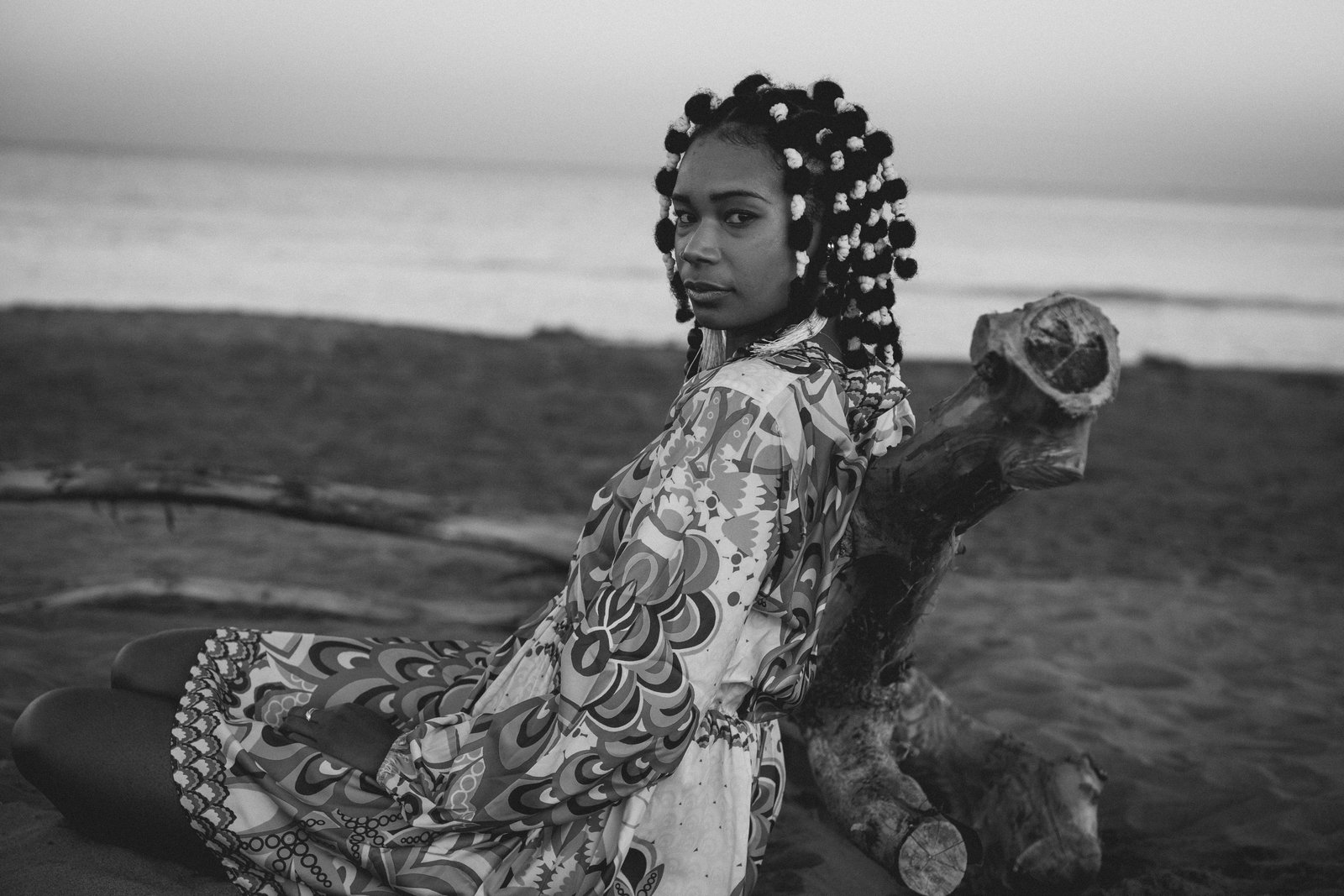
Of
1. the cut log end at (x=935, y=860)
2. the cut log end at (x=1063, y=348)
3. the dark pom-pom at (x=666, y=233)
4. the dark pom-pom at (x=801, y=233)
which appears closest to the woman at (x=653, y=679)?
the dark pom-pom at (x=801, y=233)

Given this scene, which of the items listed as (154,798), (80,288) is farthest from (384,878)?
(80,288)

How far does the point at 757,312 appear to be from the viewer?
1991 mm

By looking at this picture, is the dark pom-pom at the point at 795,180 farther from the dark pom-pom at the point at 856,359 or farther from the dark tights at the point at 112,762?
the dark tights at the point at 112,762

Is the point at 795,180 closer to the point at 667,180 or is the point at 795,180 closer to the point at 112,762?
the point at 667,180

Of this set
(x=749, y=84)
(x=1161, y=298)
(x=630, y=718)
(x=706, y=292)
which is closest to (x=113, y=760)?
(x=630, y=718)

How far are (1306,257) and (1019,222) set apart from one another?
17.2 m

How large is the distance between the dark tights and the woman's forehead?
1388 millimetres

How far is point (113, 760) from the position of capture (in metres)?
1.96

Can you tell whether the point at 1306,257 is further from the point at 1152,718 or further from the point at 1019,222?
the point at 1152,718

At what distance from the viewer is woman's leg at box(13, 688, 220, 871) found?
193cm

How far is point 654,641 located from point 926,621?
126cm

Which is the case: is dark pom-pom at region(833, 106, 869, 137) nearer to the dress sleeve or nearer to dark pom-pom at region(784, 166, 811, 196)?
dark pom-pom at region(784, 166, 811, 196)

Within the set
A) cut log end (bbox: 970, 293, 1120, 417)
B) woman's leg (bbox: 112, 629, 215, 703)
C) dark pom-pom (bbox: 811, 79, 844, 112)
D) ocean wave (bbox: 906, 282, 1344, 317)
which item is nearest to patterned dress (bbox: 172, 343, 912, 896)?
woman's leg (bbox: 112, 629, 215, 703)

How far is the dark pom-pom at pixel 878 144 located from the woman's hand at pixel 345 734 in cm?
143
